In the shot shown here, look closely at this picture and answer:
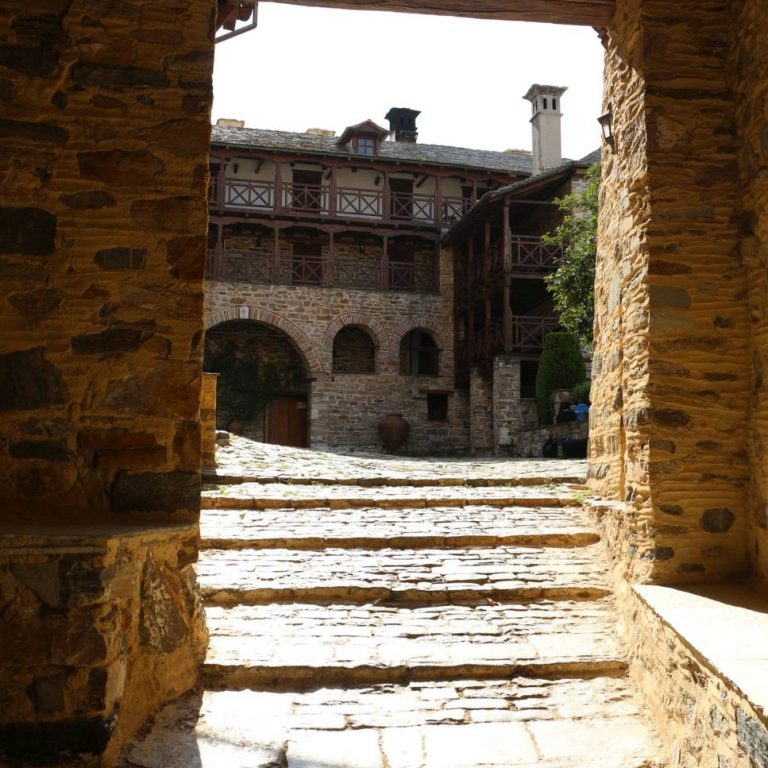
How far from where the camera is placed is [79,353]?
3281 mm

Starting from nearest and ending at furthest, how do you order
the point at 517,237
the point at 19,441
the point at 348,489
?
1. the point at 19,441
2. the point at 348,489
3. the point at 517,237

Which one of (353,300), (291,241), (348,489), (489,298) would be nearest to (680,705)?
(348,489)

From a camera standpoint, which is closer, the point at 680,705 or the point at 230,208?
the point at 680,705

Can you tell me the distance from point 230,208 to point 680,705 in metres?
19.6

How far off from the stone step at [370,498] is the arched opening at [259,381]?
13841 millimetres

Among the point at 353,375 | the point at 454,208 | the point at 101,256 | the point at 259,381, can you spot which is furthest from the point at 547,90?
the point at 101,256

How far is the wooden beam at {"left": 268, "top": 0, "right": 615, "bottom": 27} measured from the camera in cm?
456

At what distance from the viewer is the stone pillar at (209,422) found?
26.6 feet

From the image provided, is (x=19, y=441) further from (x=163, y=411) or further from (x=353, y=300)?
(x=353, y=300)

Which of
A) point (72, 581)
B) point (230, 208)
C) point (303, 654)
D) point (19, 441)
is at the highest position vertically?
point (230, 208)

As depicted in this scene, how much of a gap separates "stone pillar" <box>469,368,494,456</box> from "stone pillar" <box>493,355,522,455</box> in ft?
4.07

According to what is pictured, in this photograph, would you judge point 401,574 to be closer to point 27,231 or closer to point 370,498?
point 370,498

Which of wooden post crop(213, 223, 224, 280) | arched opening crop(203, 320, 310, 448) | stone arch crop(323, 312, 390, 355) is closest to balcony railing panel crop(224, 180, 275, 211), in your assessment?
wooden post crop(213, 223, 224, 280)

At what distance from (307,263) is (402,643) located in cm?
1835
